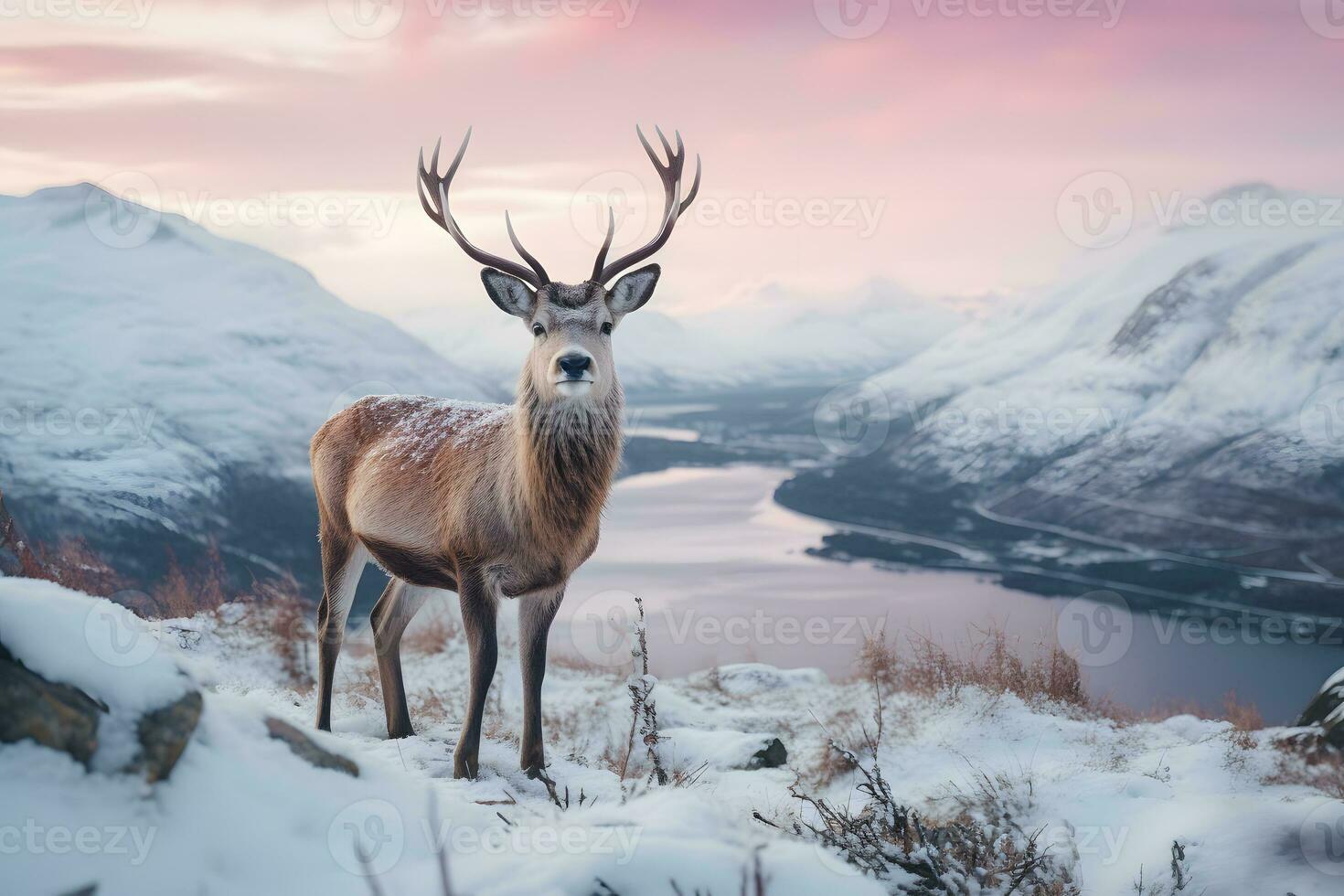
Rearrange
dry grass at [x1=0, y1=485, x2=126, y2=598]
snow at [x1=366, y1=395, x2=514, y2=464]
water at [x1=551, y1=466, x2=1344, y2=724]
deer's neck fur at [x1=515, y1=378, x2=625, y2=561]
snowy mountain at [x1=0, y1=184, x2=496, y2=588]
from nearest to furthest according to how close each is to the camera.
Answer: deer's neck fur at [x1=515, y1=378, x2=625, y2=561] → snow at [x1=366, y1=395, x2=514, y2=464] → dry grass at [x1=0, y1=485, x2=126, y2=598] → water at [x1=551, y1=466, x2=1344, y2=724] → snowy mountain at [x1=0, y1=184, x2=496, y2=588]

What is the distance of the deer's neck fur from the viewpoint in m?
5.32

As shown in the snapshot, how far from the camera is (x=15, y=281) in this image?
18781 mm

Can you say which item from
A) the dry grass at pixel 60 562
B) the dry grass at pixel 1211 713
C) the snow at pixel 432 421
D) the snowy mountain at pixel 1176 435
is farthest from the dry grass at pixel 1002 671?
the snowy mountain at pixel 1176 435

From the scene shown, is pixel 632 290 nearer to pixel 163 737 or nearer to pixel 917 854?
pixel 917 854

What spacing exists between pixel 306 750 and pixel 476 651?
9.71 ft

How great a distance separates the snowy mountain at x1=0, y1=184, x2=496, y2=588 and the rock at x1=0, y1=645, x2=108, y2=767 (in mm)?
5529

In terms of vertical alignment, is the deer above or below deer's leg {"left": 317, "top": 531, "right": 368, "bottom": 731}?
above

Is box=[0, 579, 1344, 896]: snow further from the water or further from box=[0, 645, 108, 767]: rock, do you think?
the water

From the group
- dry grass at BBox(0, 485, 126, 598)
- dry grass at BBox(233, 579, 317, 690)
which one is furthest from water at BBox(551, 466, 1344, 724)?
dry grass at BBox(0, 485, 126, 598)

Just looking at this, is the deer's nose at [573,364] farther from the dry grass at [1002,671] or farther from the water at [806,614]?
the dry grass at [1002,671]

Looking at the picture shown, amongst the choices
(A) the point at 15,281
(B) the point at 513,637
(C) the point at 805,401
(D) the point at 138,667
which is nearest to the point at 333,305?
(A) the point at 15,281

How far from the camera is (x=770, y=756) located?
7.31 m

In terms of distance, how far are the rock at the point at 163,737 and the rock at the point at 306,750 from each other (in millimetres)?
268

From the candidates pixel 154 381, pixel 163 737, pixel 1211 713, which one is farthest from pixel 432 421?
pixel 154 381
